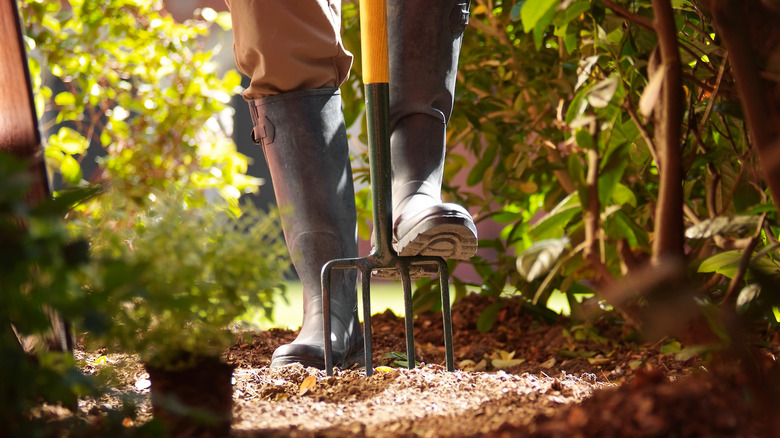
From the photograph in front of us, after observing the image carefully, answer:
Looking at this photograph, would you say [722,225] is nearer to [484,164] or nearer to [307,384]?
[307,384]

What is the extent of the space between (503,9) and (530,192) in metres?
0.52

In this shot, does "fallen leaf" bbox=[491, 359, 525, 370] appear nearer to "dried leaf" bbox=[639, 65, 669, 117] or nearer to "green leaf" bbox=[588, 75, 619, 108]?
"green leaf" bbox=[588, 75, 619, 108]

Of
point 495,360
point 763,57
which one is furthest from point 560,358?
point 763,57

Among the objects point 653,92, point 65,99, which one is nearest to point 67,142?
point 65,99

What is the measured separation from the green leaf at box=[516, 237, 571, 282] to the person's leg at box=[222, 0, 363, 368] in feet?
2.81

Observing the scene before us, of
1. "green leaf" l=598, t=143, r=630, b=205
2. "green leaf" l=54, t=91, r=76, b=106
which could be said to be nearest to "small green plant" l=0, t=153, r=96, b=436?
"green leaf" l=598, t=143, r=630, b=205

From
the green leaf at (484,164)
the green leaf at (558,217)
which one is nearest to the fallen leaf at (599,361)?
the green leaf at (484,164)

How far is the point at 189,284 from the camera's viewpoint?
646 mm

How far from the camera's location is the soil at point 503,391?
583 mm

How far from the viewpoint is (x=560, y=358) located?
1.88m

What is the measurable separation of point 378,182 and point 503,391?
487mm

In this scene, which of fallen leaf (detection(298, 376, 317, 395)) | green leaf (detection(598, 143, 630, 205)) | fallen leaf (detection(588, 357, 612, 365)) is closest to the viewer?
green leaf (detection(598, 143, 630, 205))

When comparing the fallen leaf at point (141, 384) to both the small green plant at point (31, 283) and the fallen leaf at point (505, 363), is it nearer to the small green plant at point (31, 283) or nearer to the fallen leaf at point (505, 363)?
the small green plant at point (31, 283)

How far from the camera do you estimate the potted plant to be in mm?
613
